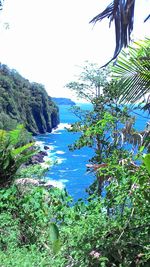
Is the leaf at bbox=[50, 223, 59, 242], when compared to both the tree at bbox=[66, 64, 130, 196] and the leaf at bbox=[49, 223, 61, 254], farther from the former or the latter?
the tree at bbox=[66, 64, 130, 196]

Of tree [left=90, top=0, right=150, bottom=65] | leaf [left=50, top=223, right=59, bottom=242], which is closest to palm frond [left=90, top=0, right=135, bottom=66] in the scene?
tree [left=90, top=0, right=150, bottom=65]

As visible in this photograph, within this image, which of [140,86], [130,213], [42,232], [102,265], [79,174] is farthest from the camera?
[79,174]

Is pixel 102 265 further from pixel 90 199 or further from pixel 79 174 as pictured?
pixel 79 174

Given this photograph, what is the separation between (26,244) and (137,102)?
1.37m

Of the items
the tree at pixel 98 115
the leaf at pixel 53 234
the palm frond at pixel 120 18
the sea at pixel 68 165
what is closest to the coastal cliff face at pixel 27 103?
the sea at pixel 68 165

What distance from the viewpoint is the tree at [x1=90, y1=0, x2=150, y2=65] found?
2.32 meters

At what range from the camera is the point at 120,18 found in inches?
92.4

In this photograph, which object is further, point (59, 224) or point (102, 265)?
point (59, 224)

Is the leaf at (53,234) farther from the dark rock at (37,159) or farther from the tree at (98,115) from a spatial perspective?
the dark rock at (37,159)

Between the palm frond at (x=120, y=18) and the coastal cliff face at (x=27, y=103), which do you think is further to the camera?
the coastal cliff face at (x=27, y=103)

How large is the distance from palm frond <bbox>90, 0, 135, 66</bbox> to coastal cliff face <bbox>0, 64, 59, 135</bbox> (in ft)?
148

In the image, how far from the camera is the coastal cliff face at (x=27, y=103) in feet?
168

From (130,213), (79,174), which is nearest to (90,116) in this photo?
(130,213)

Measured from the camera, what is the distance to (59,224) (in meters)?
2.94
